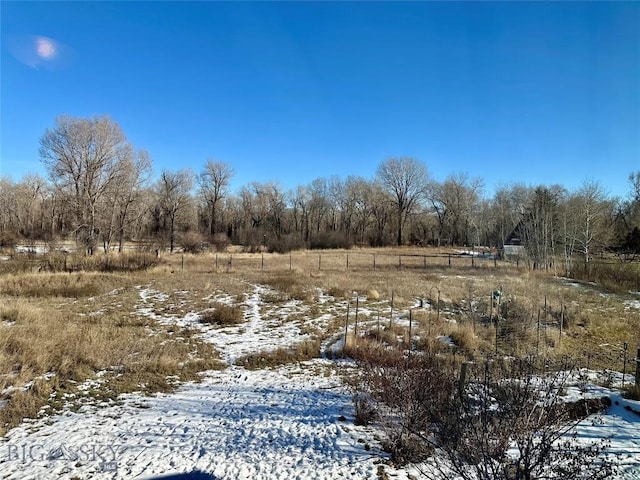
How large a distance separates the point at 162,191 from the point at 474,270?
50.6m

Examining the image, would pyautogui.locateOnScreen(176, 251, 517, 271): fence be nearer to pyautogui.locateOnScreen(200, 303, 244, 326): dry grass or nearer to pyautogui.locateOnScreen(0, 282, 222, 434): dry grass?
pyautogui.locateOnScreen(200, 303, 244, 326): dry grass

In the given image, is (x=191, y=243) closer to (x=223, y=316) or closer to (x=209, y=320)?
(x=209, y=320)

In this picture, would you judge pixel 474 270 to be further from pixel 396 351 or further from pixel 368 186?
pixel 368 186

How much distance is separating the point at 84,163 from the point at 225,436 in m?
36.7

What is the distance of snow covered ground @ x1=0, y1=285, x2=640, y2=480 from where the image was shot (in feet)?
13.9

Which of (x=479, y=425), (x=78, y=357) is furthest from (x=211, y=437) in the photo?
(x=78, y=357)

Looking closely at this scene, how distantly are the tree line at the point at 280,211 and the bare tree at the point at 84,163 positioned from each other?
0.30ft

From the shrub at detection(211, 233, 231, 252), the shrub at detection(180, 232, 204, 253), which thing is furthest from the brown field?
the shrub at detection(211, 233, 231, 252)

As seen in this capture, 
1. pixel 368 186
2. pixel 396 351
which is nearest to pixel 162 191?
pixel 368 186

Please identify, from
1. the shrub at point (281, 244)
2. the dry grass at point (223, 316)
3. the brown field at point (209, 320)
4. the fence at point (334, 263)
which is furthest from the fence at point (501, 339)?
the shrub at point (281, 244)

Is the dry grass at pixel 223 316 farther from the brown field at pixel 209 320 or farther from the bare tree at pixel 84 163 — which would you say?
the bare tree at pixel 84 163

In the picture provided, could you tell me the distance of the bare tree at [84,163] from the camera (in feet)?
107

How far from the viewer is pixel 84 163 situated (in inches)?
1323

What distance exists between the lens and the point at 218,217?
7062cm
